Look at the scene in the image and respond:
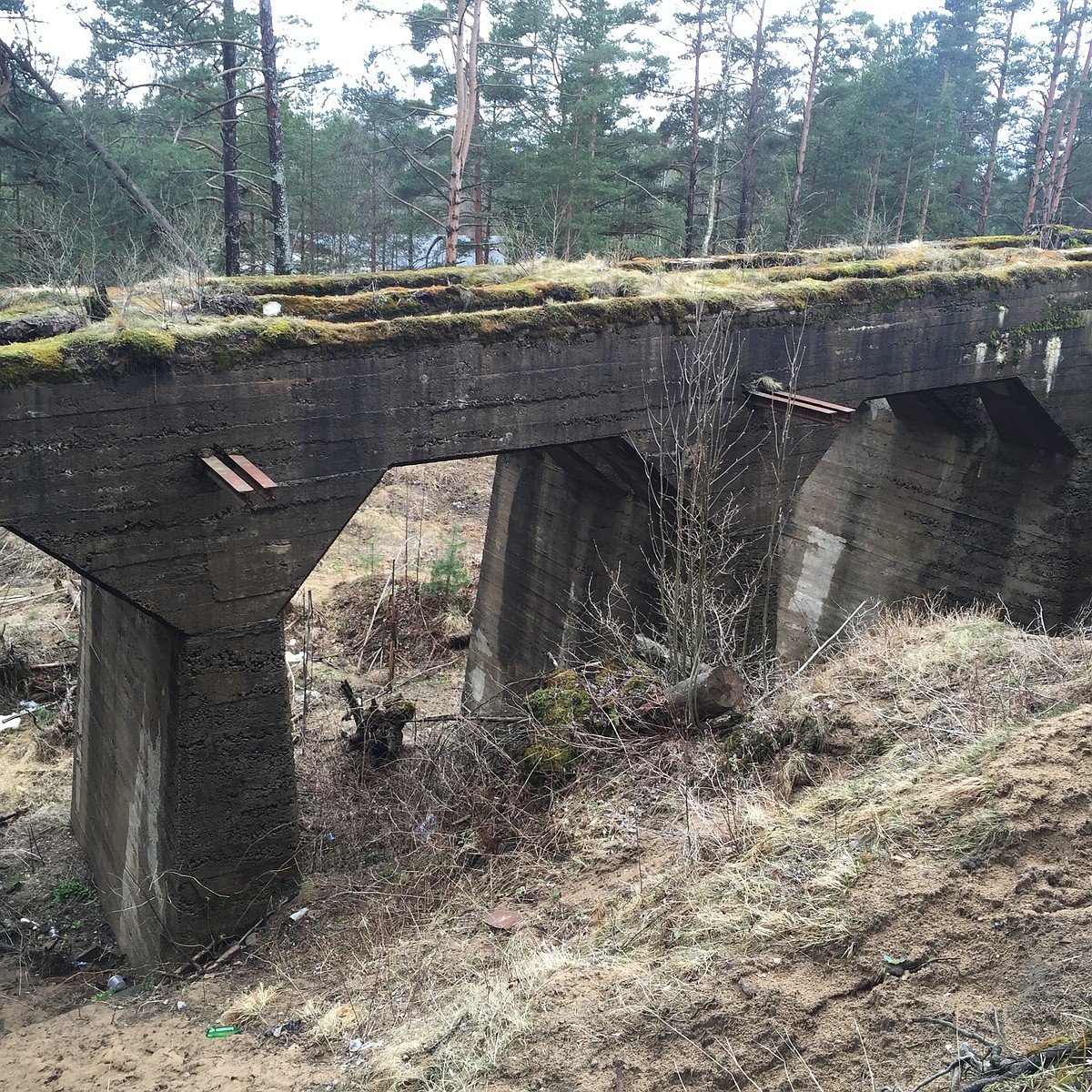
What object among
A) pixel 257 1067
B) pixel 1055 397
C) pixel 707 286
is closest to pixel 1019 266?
pixel 1055 397

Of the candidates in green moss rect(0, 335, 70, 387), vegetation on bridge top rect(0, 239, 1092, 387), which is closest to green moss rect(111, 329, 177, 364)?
vegetation on bridge top rect(0, 239, 1092, 387)

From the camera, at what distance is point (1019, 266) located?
9922 millimetres

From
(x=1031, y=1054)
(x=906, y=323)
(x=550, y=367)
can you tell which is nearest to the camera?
(x=1031, y=1054)

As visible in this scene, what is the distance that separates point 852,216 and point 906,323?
14.9 m

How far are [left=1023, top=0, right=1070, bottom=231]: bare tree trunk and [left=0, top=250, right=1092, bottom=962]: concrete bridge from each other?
12.4 meters

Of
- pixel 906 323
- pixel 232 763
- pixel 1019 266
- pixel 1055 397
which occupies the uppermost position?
pixel 1019 266

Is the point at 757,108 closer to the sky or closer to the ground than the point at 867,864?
closer to the sky

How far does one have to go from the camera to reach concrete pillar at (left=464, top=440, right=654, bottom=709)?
28.7ft

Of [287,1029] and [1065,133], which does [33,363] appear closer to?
[287,1029]

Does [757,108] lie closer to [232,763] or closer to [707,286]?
[707,286]

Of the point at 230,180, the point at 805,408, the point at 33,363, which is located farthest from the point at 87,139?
the point at 805,408

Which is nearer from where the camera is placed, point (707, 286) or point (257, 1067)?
point (257, 1067)

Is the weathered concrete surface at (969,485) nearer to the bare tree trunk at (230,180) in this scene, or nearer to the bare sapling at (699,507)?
the bare sapling at (699,507)

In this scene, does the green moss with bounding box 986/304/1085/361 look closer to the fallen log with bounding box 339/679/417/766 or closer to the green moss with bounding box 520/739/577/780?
the green moss with bounding box 520/739/577/780
